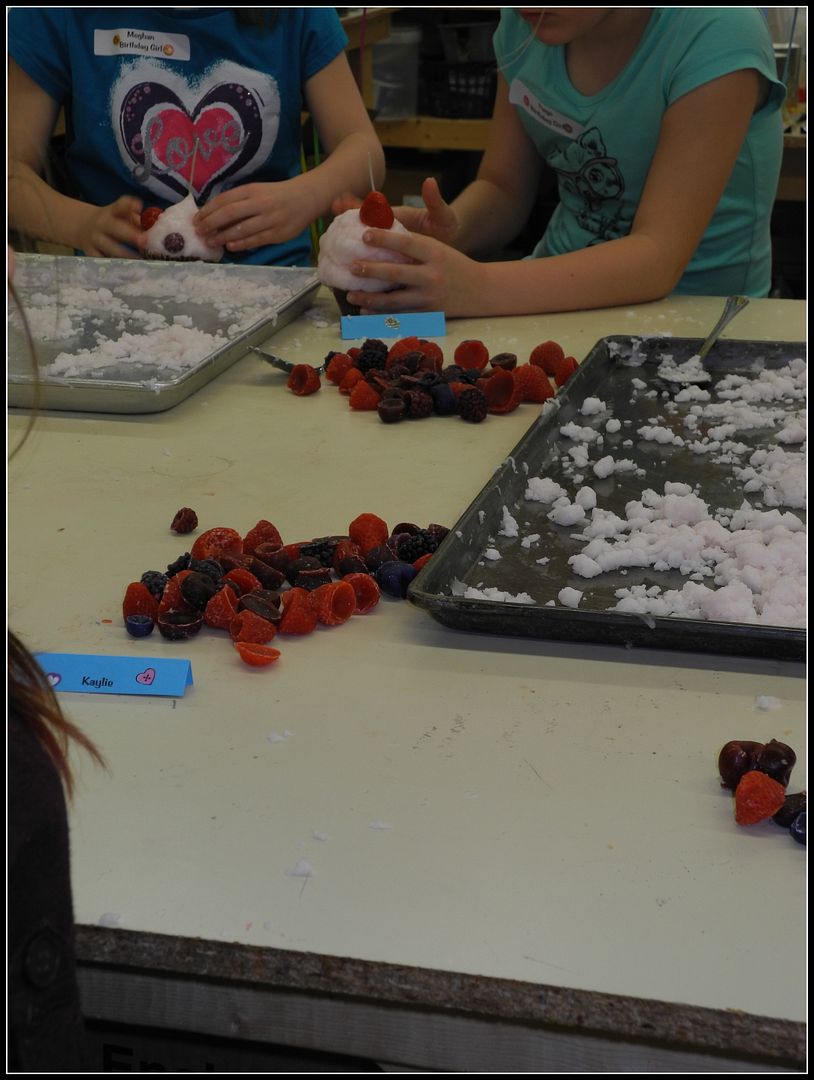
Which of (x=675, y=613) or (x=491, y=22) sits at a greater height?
(x=491, y=22)

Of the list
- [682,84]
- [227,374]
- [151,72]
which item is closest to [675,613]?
[227,374]

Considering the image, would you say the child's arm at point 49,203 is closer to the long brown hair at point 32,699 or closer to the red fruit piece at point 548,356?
the red fruit piece at point 548,356

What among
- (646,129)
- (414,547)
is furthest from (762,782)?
(646,129)

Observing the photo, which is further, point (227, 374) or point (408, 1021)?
point (227, 374)

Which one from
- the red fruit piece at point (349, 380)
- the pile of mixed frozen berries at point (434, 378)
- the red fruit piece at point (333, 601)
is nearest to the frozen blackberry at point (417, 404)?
the pile of mixed frozen berries at point (434, 378)

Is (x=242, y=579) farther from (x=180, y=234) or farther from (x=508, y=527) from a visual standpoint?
(x=180, y=234)

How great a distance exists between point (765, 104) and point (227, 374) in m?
0.90

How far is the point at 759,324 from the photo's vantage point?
1.63 m

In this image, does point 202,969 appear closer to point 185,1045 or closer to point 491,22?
point 185,1045

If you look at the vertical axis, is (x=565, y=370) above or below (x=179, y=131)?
below

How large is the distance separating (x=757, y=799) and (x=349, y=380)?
0.85 m

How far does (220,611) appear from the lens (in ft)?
2.98

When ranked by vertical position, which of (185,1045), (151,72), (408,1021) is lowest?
(185,1045)

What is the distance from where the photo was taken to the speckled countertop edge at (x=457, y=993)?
561 millimetres
